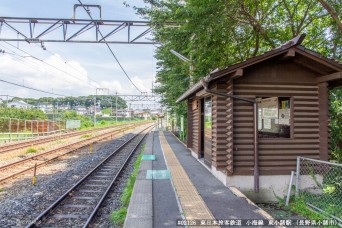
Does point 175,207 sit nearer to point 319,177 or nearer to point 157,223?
point 157,223

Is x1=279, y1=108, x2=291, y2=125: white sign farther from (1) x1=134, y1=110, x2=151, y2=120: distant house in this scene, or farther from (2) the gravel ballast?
(1) x1=134, y1=110, x2=151, y2=120: distant house

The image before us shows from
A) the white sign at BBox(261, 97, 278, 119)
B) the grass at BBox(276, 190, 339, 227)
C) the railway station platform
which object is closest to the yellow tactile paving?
the railway station platform

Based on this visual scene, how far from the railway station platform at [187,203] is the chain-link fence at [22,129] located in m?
18.2

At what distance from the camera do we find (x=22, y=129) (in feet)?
91.3

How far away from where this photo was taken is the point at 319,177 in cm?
820

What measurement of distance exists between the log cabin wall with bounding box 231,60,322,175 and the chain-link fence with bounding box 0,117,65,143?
20036mm

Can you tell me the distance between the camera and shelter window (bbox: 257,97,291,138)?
8.56m

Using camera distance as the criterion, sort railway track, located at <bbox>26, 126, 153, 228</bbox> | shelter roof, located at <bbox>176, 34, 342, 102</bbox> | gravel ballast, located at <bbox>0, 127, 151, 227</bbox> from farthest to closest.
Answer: shelter roof, located at <bbox>176, 34, 342, 102</bbox>, gravel ballast, located at <bbox>0, 127, 151, 227</bbox>, railway track, located at <bbox>26, 126, 153, 228</bbox>

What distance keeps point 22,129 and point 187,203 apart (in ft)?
84.4

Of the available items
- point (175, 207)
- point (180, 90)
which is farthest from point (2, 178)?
point (180, 90)

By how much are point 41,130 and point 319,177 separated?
29.8 metres

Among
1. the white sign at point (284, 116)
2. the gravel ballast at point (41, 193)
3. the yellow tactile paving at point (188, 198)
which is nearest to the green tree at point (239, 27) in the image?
the white sign at point (284, 116)

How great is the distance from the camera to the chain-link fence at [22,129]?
24.2 m

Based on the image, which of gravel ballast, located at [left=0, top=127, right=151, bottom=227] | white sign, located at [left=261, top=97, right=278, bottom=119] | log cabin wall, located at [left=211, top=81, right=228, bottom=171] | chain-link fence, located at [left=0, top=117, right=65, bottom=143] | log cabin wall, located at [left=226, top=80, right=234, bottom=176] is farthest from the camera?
chain-link fence, located at [left=0, top=117, right=65, bottom=143]
